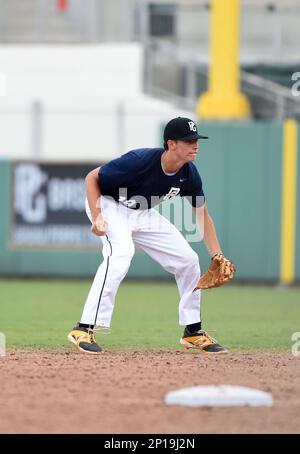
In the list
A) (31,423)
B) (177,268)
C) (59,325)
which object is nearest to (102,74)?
(59,325)

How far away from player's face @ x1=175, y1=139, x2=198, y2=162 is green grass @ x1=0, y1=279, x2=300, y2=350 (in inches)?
63.7

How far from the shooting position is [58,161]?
47.1 feet

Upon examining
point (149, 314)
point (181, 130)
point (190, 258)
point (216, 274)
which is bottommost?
point (149, 314)

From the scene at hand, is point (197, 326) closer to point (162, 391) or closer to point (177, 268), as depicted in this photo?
point (177, 268)

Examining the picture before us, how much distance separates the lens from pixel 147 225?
24.1 ft

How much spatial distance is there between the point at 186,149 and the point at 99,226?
0.79m

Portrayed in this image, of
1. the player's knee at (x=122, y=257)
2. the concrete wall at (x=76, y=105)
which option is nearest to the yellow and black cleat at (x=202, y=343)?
the player's knee at (x=122, y=257)

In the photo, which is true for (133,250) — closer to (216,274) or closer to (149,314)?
(216,274)

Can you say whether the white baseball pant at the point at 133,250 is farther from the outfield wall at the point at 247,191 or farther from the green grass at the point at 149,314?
the outfield wall at the point at 247,191

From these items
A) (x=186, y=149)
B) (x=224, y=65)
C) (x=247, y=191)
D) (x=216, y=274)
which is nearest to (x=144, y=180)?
(x=186, y=149)

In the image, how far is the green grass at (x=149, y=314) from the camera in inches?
326

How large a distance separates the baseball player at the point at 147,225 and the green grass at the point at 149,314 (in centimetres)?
72

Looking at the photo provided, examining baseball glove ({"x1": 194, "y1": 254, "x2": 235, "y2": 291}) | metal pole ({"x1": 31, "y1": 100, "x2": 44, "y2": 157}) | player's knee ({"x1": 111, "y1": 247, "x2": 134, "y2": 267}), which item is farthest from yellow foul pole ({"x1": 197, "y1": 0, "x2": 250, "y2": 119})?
player's knee ({"x1": 111, "y1": 247, "x2": 134, "y2": 267})

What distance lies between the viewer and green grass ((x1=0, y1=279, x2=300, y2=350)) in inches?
326
